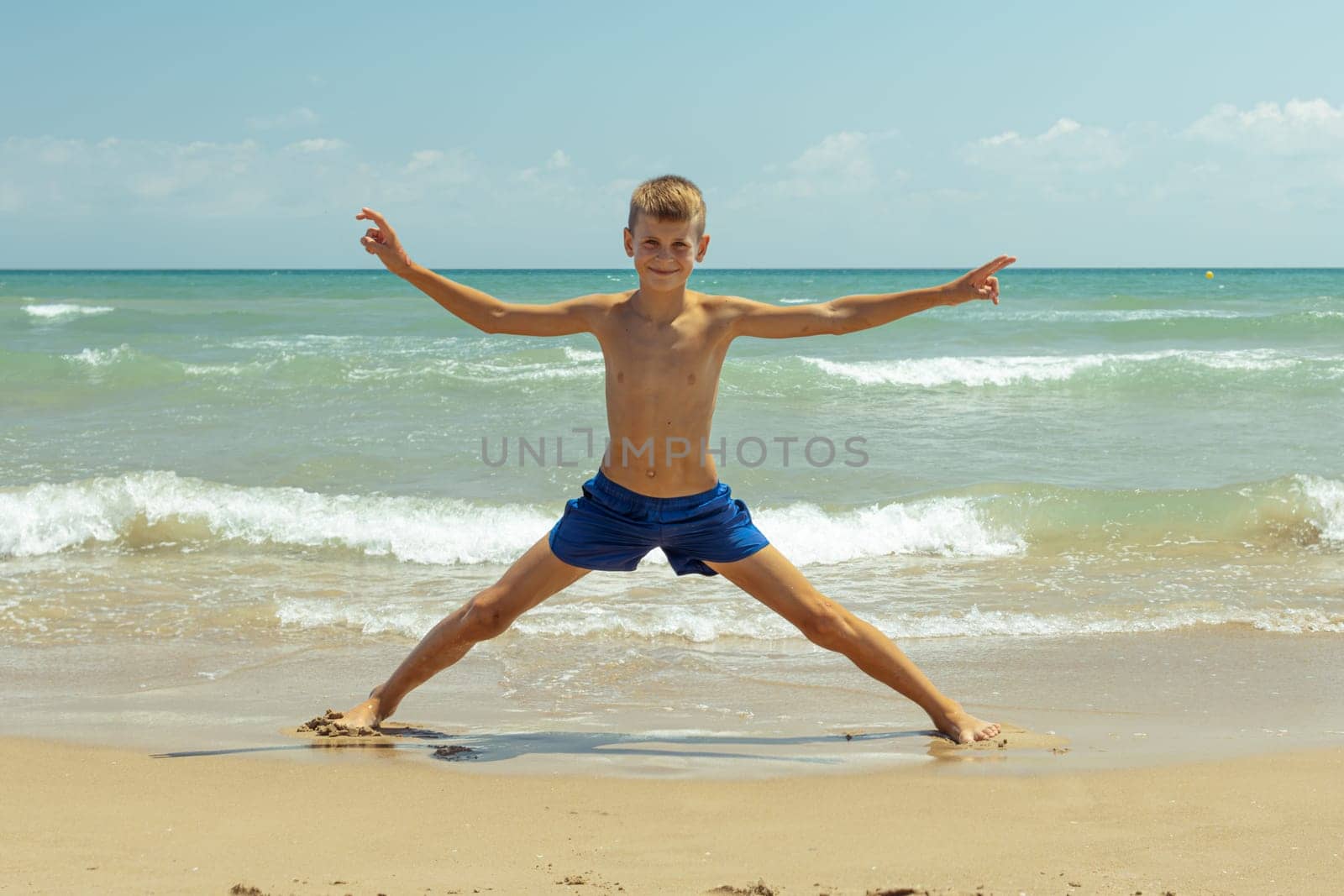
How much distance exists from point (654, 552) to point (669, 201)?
4.19 m

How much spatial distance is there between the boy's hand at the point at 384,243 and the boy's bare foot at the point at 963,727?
232 cm

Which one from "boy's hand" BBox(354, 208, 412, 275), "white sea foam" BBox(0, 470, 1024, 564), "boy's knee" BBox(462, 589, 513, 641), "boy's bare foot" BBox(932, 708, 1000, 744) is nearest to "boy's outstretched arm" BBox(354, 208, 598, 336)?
"boy's hand" BBox(354, 208, 412, 275)

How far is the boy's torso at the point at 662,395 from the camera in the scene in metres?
3.86

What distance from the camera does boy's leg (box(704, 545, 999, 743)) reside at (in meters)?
3.90

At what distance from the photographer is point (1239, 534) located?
8.00 meters

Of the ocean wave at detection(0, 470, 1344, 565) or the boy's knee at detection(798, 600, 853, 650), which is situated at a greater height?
the boy's knee at detection(798, 600, 853, 650)

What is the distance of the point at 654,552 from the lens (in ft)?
25.2

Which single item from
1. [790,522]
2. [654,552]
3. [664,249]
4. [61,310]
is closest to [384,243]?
[664,249]

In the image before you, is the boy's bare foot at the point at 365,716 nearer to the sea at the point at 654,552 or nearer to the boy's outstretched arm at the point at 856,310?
the sea at the point at 654,552

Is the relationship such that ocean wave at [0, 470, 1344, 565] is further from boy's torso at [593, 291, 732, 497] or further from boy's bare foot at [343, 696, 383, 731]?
boy's torso at [593, 291, 732, 497]

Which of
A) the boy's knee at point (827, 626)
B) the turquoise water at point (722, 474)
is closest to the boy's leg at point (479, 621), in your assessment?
the boy's knee at point (827, 626)

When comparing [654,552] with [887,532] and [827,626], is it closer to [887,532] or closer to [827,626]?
[887,532]

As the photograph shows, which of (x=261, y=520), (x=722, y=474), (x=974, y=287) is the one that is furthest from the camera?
(x=722, y=474)

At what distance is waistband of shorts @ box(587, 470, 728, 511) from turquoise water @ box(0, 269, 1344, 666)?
1.61 meters
